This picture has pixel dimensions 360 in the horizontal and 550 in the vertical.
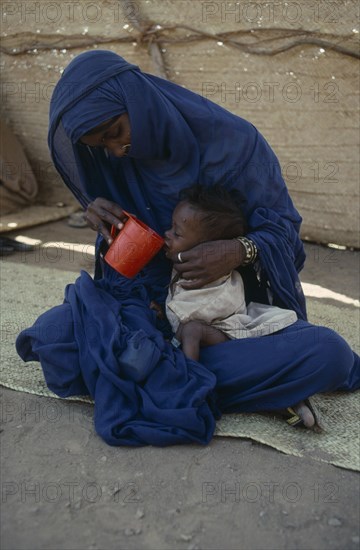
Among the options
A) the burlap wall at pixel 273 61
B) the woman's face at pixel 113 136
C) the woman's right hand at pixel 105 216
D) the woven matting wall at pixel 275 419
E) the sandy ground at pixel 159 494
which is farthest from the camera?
the burlap wall at pixel 273 61

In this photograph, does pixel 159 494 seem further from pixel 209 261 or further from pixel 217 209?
pixel 217 209

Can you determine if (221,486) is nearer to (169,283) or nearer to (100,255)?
(169,283)

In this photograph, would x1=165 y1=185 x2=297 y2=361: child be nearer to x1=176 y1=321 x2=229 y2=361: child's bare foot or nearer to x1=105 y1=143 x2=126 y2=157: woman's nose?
x1=176 y1=321 x2=229 y2=361: child's bare foot

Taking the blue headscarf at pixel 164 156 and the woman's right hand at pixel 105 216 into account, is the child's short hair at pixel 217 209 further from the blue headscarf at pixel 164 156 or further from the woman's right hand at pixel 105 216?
the woman's right hand at pixel 105 216

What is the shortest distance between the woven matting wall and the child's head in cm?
66

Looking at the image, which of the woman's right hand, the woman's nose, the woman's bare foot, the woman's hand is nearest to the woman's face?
the woman's nose

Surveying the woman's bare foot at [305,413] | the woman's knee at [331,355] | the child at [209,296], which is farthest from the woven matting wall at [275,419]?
the child at [209,296]

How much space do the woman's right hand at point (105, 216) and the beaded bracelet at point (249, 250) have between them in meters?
0.44

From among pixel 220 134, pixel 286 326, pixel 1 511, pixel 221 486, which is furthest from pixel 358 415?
pixel 1 511

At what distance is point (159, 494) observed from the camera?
6.83 ft

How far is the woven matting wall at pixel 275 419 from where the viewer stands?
2.34 metres

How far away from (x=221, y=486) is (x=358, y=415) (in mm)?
751

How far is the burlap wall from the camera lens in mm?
4738

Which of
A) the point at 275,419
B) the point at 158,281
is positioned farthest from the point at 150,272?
the point at 275,419
